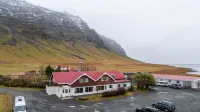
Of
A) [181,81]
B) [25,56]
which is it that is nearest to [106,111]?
[181,81]

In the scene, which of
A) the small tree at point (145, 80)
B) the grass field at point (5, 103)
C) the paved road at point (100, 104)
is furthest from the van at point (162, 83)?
the grass field at point (5, 103)

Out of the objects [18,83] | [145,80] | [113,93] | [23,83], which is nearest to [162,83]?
[145,80]

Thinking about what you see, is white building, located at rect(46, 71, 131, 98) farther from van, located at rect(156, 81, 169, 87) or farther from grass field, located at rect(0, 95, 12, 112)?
van, located at rect(156, 81, 169, 87)

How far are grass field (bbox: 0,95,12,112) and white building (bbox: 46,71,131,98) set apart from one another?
33.9 ft

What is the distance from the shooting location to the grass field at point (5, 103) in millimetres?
37950

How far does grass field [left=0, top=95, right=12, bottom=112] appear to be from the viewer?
37950mm

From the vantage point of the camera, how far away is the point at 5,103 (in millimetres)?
42438

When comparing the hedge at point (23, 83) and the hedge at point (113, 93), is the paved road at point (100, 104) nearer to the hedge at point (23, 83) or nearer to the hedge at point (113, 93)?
the hedge at point (113, 93)

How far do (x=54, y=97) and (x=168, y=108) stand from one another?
25914 millimetres

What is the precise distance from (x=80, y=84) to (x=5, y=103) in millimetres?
18152

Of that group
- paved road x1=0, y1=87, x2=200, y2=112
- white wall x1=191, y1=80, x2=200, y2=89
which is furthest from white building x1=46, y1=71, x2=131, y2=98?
white wall x1=191, y1=80, x2=200, y2=89

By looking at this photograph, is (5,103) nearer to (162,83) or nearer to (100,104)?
(100,104)

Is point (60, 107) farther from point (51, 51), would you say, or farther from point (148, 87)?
point (51, 51)

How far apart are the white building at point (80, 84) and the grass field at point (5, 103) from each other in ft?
33.9
